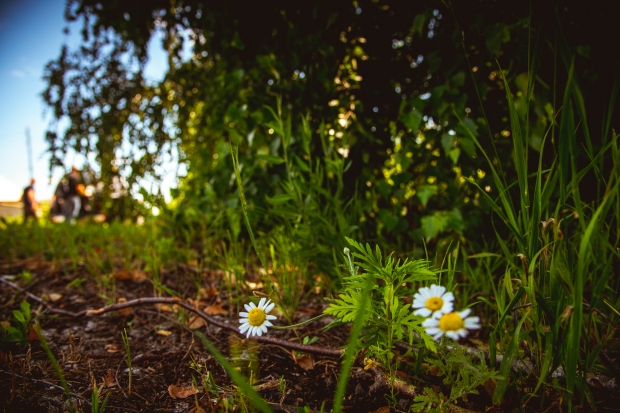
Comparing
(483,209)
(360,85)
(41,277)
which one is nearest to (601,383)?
(483,209)

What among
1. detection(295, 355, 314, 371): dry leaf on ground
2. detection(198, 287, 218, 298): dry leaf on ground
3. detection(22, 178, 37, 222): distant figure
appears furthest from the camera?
detection(22, 178, 37, 222): distant figure

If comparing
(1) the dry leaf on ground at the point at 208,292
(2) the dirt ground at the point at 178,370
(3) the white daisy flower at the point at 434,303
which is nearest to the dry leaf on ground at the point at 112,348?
(2) the dirt ground at the point at 178,370

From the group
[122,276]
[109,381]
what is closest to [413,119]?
[109,381]

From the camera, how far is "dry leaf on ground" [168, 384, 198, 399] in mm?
779

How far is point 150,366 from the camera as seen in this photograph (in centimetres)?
92

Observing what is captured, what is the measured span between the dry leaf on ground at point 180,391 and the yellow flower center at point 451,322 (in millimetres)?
600

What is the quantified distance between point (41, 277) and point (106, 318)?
0.81 meters

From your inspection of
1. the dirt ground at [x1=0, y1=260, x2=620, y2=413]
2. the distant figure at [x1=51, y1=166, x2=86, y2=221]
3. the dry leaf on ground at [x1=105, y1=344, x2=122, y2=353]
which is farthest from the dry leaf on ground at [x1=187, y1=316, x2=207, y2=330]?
the distant figure at [x1=51, y1=166, x2=86, y2=221]

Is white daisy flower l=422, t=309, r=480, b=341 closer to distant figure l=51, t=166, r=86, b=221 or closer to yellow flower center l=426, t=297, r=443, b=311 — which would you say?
yellow flower center l=426, t=297, r=443, b=311

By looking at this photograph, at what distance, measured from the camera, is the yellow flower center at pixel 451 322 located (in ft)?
1.61

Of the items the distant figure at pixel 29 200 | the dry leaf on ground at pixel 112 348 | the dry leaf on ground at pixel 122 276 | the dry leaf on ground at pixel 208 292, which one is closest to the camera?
the dry leaf on ground at pixel 112 348

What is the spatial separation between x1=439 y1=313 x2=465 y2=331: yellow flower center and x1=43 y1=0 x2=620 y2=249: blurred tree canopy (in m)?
0.68

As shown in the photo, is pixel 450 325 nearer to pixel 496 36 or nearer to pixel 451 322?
pixel 451 322

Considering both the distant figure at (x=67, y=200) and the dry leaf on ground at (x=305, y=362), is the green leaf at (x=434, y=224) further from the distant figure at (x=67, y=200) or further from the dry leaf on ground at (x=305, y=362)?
the distant figure at (x=67, y=200)
